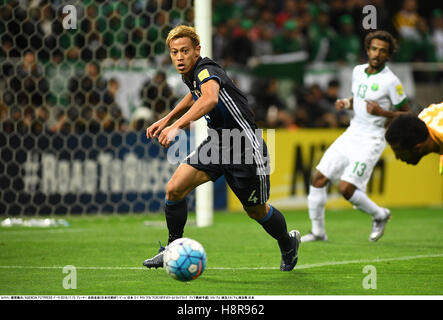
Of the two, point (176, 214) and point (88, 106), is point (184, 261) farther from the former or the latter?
point (88, 106)

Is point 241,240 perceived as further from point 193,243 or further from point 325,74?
point 325,74

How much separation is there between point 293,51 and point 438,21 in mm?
4556

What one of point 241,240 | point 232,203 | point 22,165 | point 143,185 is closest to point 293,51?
point 232,203

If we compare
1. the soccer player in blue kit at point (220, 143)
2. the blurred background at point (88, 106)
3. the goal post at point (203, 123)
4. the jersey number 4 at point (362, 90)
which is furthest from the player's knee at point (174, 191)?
the blurred background at point (88, 106)

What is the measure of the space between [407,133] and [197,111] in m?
1.56

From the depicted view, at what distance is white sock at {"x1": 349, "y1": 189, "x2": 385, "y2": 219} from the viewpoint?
847cm

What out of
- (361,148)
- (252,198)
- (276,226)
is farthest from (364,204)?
(252,198)

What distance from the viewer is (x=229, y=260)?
7.02 metres

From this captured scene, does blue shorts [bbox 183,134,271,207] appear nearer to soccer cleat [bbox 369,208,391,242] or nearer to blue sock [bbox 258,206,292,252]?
blue sock [bbox 258,206,292,252]

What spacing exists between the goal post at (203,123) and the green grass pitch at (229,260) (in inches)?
7.9

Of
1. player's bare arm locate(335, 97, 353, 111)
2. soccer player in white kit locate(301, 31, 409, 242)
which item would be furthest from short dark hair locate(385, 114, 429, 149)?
soccer player in white kit locate(301, 31, 409, 242)

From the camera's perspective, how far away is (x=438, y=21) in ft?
58.4

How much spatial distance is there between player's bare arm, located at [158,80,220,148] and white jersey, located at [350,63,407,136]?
10.1 feet

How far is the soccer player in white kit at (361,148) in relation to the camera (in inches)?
328
